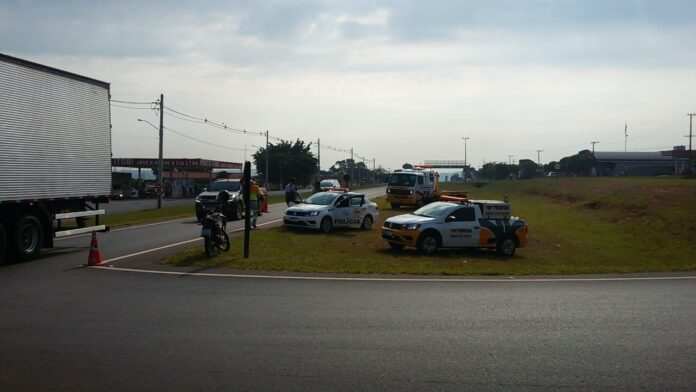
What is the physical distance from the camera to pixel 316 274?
13.8 metres

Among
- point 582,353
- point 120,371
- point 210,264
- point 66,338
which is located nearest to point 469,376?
point 582,353

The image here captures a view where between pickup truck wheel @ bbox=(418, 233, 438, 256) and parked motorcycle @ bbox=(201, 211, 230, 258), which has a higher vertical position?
parked motorcycle @ bbox=(201, 211, 230, 258)

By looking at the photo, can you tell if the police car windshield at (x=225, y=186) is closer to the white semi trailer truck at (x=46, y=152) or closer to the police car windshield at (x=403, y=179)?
the police car windshield at (x=403, y=179)

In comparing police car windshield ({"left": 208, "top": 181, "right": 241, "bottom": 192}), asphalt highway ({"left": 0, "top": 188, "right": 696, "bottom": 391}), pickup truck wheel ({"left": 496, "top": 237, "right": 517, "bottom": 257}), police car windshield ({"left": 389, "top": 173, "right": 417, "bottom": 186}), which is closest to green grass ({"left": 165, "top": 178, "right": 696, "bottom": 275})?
pickup truck wheel ({"left": 496, "top": 237, "right": 517, "bottom": 257})

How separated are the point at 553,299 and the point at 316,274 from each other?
5.24 m

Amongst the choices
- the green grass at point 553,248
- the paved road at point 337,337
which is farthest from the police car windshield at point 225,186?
the paved road at point 337,337

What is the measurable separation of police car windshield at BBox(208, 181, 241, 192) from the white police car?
599cm

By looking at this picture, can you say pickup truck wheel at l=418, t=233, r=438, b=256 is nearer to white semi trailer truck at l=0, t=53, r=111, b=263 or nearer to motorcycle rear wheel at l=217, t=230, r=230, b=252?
motorcycle rear wheel at l=217, t=230, r=230, b=252

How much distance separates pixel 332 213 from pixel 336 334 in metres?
16.4

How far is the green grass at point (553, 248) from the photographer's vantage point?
15.5 meters

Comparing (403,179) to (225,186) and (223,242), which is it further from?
(223,242)

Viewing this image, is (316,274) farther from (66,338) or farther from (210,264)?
(66,338)

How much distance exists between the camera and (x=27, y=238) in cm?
1504

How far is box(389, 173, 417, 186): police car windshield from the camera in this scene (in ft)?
124
